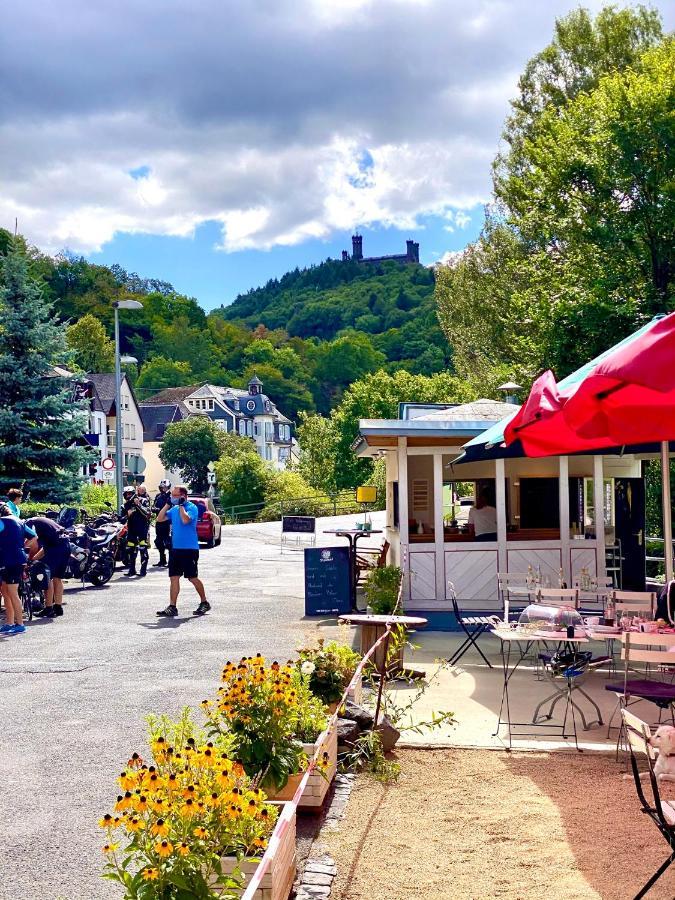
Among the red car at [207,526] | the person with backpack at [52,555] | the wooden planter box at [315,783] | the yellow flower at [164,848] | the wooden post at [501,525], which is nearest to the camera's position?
the yellow flower at [164,848]

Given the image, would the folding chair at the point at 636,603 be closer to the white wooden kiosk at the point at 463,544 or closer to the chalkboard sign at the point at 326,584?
the white wooden kiosk at the point at 463,544

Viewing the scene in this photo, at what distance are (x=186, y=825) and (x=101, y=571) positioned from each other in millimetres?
16004

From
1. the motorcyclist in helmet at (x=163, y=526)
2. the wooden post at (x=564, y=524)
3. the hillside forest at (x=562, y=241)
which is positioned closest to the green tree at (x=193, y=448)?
the hillside forest at (x=562, y=241)

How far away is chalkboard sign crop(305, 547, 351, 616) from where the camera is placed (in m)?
15.2

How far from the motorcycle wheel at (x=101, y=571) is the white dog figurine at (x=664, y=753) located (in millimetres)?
15349

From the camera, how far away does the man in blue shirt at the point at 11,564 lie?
43.8ft

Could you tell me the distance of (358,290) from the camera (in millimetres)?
121250

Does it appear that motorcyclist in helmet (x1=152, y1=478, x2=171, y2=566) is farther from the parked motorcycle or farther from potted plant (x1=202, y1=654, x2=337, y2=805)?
potted plant (x1=202, y1=654, x2=337, y2=805)

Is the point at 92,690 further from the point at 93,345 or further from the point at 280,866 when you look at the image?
the point at 93,345

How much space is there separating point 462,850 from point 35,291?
23.7 meters

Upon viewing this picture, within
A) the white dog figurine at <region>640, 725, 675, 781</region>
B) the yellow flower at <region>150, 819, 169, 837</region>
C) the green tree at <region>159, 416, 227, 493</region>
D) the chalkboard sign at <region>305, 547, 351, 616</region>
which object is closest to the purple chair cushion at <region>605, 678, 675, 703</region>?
the white dog figurine at <region>640, 725, 675, 781</region>

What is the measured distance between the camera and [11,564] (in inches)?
526

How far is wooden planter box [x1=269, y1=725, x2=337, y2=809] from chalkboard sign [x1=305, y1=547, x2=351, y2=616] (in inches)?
341

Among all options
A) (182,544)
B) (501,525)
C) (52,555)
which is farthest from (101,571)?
(501,525)
